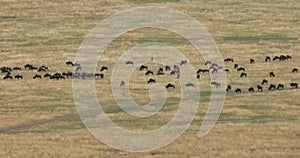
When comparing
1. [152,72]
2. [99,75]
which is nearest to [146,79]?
[152,72]

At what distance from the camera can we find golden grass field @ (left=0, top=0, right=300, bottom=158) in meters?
42.6

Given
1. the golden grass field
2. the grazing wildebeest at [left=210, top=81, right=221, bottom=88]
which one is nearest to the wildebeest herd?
the grazing wildebeest at [left=210, top=81, right=221, bottom=88]

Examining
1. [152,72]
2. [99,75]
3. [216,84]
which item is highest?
[152,72]

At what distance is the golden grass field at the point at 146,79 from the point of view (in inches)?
1677

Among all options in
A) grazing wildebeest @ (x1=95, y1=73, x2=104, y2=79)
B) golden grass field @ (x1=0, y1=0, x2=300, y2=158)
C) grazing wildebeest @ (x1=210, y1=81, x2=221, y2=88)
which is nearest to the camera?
golden grass field @ (x1=0, y1=0, x2=300, y2=158)

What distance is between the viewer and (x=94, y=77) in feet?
216

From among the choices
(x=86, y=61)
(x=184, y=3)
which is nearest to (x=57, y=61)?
(x=86, y=61)

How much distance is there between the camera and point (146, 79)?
214 ft

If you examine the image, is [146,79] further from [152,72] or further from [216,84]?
[216,84]

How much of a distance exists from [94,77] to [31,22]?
126ft

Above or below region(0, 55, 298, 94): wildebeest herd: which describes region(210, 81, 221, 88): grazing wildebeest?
below

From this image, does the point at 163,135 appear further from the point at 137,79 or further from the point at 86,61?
the point at 86,61

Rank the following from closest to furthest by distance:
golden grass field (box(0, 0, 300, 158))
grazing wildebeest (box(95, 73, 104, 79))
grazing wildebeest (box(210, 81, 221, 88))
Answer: golden grass field (box(0, 0, 300, 158)) < grazing wildebeest (box(210, 81, 221, 88)) < grazing wildebeest (box(95, 73, 104, 79))

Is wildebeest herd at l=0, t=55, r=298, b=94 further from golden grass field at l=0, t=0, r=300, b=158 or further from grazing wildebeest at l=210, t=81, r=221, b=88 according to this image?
golden grass field at l=0, t=0, r=300, b=158
